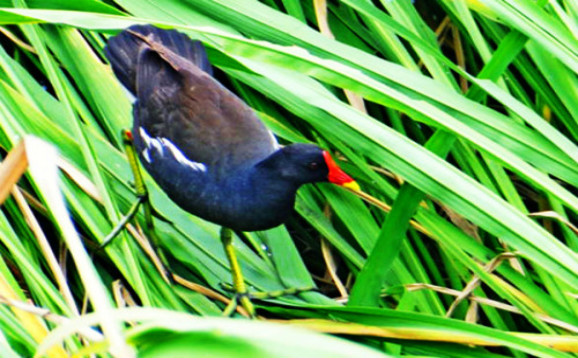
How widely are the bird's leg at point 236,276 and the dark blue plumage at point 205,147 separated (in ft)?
0.13

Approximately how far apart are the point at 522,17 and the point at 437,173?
441 mm

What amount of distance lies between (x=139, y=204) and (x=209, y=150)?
0.65ft

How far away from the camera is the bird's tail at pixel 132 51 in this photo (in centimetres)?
249

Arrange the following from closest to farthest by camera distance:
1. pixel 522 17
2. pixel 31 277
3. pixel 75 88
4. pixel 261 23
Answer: pixel 31 277
pixel 522 17
pixel 261 23
pixel 75 88

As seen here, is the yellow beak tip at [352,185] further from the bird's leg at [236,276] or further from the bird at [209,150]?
the bird's leg at [236,276]

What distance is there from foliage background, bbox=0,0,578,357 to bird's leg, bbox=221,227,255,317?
0.15ft

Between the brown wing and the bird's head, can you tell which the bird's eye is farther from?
the brown wing

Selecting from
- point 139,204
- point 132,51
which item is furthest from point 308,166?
point 132,51

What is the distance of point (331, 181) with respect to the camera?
2.28 meters

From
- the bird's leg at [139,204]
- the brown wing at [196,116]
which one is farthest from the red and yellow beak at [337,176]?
the bird's leg at [139,204]

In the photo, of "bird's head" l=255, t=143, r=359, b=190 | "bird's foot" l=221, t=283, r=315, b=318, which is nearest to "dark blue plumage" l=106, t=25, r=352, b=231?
"bird's head" l=255, t=143, r=359, b=190

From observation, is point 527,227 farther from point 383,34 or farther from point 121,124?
point 121,124

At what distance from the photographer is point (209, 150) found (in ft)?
7.88

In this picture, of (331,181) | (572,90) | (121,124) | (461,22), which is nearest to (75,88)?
(121,124)
